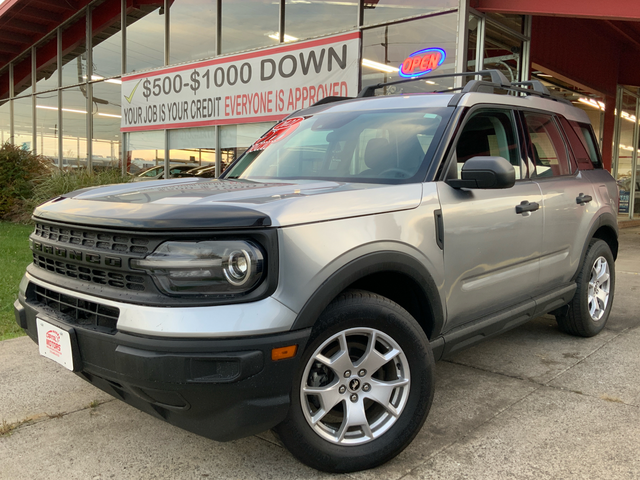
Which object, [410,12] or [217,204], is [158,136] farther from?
[217,204]

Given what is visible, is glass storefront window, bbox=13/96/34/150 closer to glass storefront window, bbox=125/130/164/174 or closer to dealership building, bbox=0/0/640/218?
dealership building, bbox=0/0/640/218

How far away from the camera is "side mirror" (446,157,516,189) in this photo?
276 centimetres

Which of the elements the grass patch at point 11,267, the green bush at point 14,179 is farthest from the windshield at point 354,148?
the green bush at point 14,179

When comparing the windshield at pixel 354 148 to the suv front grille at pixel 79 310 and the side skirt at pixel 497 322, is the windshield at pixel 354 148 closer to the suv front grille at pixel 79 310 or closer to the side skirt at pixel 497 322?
the side skirt at pixel 497 322

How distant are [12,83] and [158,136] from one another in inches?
399

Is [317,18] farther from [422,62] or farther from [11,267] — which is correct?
[11,267]

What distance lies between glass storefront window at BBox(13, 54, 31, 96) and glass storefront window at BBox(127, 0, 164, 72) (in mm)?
6466

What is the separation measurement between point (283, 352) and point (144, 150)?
13.1 meters

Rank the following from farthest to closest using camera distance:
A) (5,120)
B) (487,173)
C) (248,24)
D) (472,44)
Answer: (5,120), (248,24), (472,44), (487,173)

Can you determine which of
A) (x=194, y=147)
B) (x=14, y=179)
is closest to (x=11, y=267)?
(x=194, y=147)

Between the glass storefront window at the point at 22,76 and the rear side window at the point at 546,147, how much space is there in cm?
1950

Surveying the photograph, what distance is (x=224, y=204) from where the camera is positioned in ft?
7.25

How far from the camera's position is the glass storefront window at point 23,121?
62.7 ft

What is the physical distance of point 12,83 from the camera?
66.2 ft
